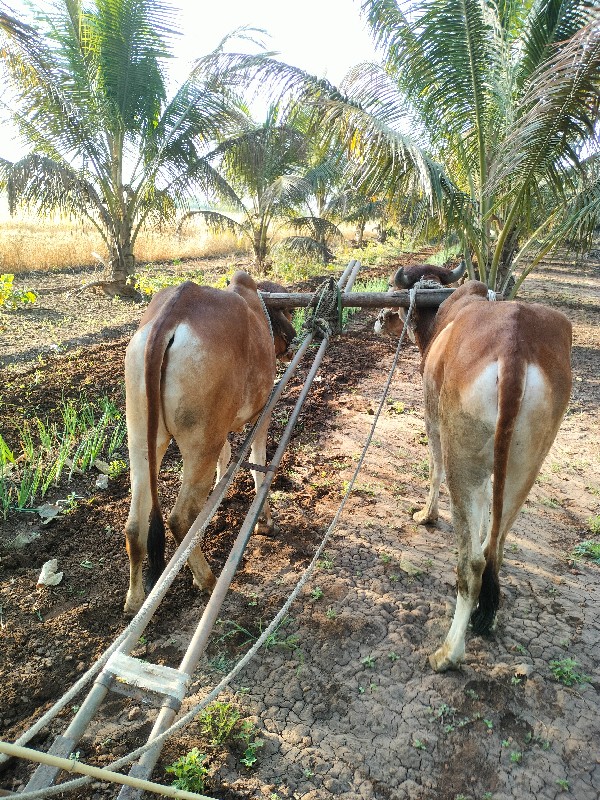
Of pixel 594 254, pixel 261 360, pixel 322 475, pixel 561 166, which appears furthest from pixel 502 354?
pixel 594 254

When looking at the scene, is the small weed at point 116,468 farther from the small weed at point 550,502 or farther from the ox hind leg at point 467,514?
the small weed at point 550,502

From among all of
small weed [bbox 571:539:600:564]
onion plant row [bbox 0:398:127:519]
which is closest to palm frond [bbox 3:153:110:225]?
onion plant row [bbox 0:398:127:519]

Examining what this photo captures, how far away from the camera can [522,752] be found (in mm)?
2168

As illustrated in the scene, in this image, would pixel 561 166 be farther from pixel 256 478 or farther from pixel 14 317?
pixel 14 317

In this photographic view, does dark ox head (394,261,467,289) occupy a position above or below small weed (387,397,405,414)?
above

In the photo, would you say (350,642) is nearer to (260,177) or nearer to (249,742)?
(249,742)

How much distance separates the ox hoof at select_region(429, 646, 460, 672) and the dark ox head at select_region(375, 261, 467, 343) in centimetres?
229

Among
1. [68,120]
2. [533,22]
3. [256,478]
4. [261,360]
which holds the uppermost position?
[533,22]

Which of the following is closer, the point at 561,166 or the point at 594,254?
the point at 561,166

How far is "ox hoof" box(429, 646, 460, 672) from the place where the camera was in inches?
99.1

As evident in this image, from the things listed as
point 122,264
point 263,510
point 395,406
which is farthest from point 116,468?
point 122,264

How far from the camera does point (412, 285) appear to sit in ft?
14.7

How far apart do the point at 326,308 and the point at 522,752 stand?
106 inches

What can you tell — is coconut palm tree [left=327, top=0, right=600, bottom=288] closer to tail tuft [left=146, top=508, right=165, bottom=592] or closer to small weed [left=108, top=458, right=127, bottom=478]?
small weed [left=108, top=458, right=127, bottom=478]
